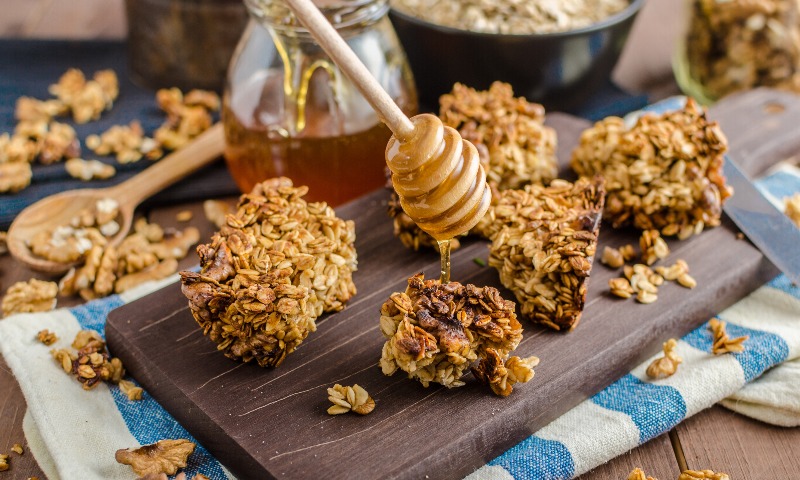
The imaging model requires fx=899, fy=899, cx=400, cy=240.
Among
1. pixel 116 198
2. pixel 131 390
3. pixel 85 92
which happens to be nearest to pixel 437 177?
pixel 131 390

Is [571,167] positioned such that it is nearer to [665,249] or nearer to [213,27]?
[665,249]

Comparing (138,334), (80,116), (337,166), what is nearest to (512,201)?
(337,166)

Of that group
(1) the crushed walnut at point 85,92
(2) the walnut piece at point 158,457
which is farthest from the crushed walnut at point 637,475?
(1) the crushed walnut at point 85,92

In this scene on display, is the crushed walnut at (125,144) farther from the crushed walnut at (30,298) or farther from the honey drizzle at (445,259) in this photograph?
the honey drizzle at (445,259)

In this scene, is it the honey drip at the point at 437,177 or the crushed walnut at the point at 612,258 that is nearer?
the honey drip at the point at 437,177

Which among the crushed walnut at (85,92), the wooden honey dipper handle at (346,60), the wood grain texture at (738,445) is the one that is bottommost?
the wood grain texture at (738,445)

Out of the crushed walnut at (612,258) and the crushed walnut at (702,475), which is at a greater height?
the crushed walnut at (612,258)
